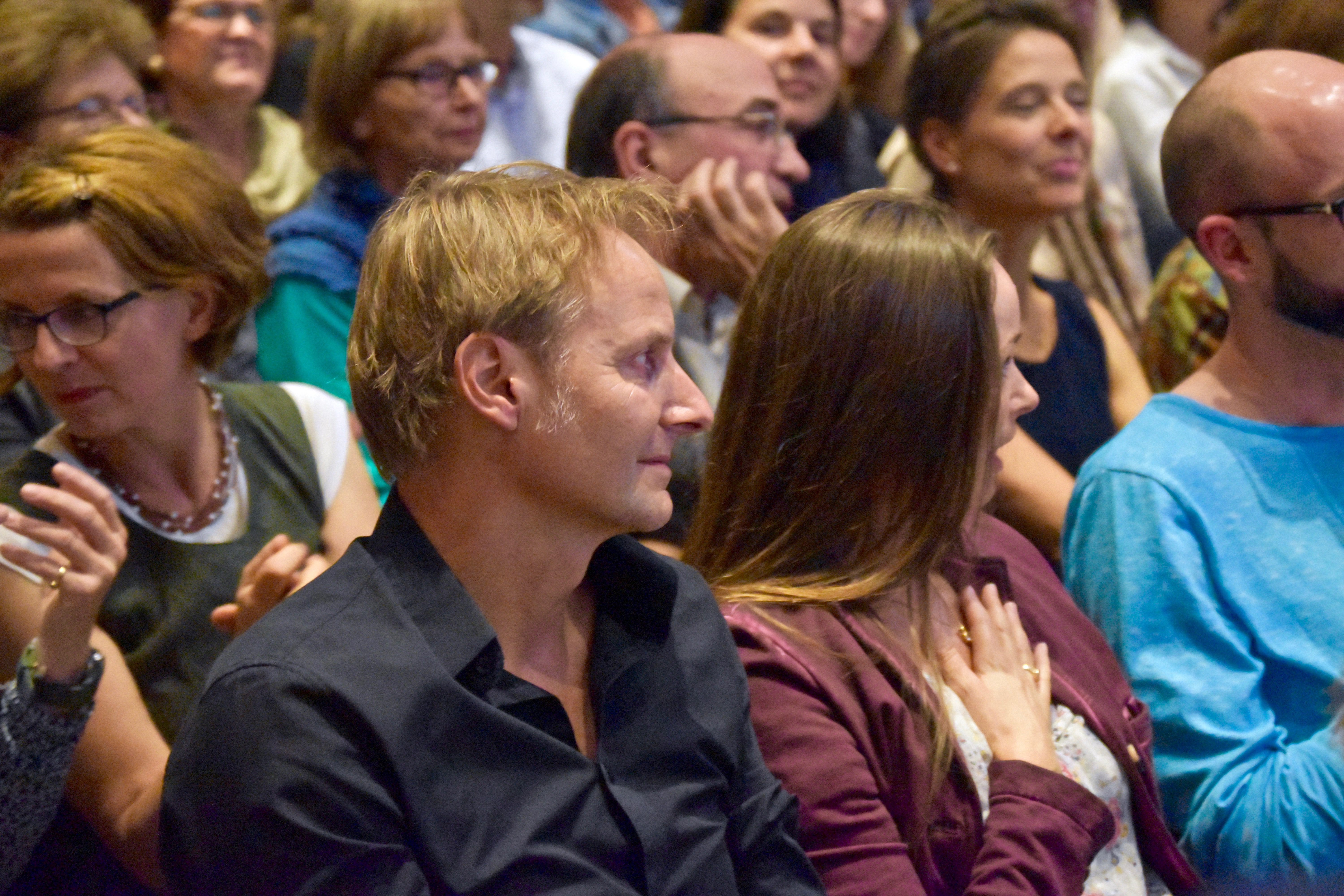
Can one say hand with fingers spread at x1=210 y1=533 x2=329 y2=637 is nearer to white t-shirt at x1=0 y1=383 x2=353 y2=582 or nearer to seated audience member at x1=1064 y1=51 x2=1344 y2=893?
white t-shirt at x1=0 y1=383 x2=353 y2=582

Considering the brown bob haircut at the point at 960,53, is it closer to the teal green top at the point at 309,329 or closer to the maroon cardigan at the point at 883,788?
the teal green top at the point at 309,329

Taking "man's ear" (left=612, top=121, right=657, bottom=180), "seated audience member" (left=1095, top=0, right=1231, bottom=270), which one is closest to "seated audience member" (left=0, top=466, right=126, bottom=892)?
"man's ear" (left=612, top=121, right=657, bottom=180)

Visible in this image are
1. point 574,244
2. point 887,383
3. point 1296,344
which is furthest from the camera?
point 1296,344

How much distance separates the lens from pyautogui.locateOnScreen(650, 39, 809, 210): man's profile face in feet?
8.12

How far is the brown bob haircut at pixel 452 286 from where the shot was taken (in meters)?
1.17

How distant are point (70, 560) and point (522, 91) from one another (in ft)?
6.73

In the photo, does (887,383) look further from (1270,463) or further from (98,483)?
(98,483)

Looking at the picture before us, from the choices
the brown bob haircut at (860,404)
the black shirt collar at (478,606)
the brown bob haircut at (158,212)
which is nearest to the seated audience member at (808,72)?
the brown bob haircut at (158,212)

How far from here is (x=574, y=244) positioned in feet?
3.92

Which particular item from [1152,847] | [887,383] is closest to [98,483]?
[887,383]

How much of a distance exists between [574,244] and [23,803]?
0.82 meters

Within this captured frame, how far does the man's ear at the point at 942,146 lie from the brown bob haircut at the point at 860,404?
1288mm

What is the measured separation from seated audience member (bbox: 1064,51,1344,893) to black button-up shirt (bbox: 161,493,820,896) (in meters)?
0.58

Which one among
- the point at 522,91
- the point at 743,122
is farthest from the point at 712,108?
the point at 522,91
